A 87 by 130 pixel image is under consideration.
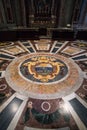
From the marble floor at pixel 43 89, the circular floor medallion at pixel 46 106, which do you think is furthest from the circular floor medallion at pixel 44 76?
the circular floor medallion at pixel 46 106

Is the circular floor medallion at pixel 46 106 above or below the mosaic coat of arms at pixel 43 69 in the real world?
below

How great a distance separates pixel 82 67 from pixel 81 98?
184 cm

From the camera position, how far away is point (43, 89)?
4.51m

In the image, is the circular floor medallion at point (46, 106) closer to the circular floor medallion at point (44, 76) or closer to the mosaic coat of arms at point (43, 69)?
the circular floor medallion at point (44, 76)

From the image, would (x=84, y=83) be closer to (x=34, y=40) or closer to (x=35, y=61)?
(x=35, y=61)

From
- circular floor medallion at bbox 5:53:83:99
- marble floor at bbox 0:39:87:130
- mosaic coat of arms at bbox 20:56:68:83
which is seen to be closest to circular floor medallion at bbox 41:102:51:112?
marble floor at bbox 0:39:87:130

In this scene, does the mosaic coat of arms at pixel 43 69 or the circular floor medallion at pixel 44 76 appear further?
the mosaic coat of arms at pixel 43 69

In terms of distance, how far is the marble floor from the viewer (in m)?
3.50

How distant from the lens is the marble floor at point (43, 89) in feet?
11.5

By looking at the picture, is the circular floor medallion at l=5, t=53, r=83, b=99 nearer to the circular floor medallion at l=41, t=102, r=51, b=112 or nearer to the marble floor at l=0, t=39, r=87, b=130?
the marble floor at l=0, t=39, r=87, b=130

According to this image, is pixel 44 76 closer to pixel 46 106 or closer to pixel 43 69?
pixel 43 69

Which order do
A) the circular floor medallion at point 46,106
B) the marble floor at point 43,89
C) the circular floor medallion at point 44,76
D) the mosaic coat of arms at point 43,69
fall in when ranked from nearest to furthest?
the marble floor at point 43,89 → the circular floor medallion at point 46,106 → the circular floor medallion at point 44,76 → the mosaic coat of arms at point 43,69

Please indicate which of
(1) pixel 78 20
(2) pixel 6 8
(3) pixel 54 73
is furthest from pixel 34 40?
(3) pixel 54 73

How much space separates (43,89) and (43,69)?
1.19m
